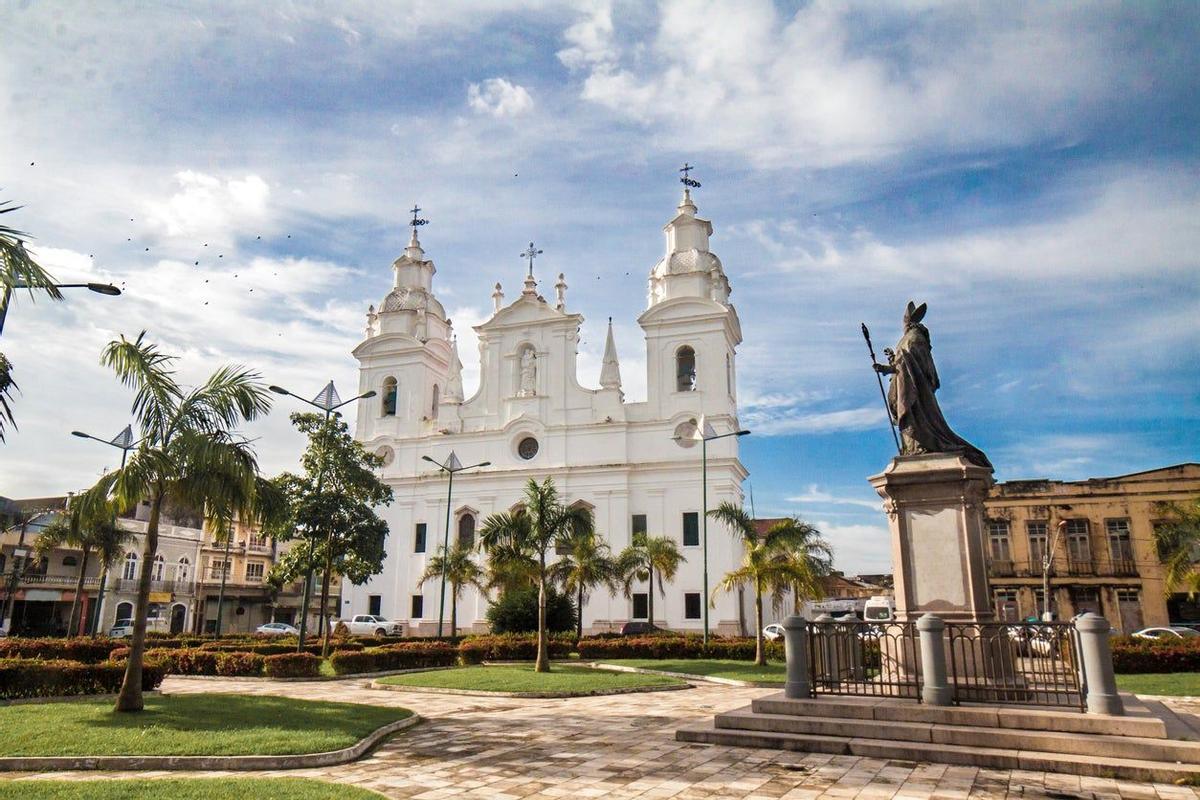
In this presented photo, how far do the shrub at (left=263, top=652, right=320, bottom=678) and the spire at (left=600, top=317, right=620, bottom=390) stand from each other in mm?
26290

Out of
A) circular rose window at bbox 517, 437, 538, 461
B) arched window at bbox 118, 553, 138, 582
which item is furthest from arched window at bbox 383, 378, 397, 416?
arched window at bbox 118, 553, 138, 582

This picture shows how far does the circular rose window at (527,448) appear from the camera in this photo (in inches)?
1777

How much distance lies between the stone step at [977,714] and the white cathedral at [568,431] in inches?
1145

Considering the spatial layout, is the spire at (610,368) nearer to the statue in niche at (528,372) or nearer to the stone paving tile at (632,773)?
the statue in niche at (528,372)

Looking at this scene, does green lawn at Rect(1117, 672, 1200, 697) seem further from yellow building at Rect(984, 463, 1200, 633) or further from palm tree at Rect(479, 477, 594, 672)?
yellow building at Rect(984, 463, 1200, 633)

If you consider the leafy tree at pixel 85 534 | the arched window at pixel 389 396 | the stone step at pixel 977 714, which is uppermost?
the arched window at pixel 389 396

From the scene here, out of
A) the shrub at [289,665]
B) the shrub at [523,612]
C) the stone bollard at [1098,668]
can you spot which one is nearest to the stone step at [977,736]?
the stone bollard at [1098,668]

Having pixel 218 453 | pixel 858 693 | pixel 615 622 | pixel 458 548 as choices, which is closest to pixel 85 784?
pixel 218 453

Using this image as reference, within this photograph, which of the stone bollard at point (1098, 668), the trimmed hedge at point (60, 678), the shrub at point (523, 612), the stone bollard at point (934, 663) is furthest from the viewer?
the shrub at point (523, 612)

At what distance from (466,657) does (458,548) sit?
414 inches

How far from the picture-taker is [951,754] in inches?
346

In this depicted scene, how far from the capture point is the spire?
44.7 meters

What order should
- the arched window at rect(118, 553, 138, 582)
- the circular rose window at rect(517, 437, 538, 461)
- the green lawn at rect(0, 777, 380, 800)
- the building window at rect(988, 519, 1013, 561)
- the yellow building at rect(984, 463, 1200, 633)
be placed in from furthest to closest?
the arched window at rect(118, 553, 138, 582) < the circular rose window at rect(517, 437, 538, 461) < the building window at rect(988, 519, 1013, 561) < the yellow building at rect(984, 463, 1200, 633) < the green lawn at rect(0, 777, 380, 800)

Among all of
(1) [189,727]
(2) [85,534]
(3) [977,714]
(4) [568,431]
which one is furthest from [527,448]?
(3) [977,714]
